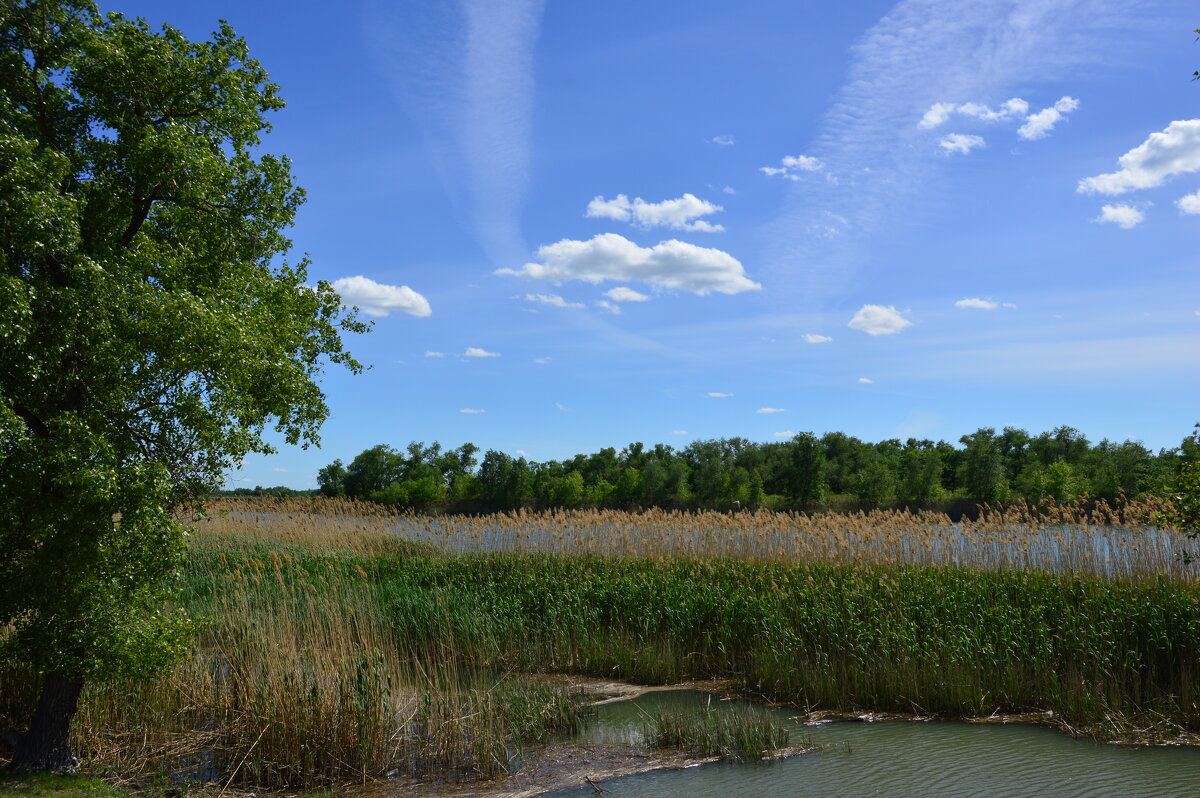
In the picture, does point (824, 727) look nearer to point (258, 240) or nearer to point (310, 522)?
A: point (258, 240)

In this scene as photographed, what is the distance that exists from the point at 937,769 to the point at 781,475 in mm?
56671

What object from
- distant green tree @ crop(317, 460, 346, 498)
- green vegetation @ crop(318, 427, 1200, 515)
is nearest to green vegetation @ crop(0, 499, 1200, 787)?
green vegetation @ crop(318, 427, 1200, 515)

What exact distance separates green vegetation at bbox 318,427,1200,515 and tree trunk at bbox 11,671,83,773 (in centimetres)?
3979

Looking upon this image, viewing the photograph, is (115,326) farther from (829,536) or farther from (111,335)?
(829,536)

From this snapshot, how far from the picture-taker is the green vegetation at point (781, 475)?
50750mm

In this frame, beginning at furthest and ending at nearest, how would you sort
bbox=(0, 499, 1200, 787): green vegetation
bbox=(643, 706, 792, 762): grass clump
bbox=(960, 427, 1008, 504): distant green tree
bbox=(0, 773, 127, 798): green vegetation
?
1. bbox=(960, 427, 1008, 504): distant green tree
2. bbox=(643, 706, 792, 762): grass clump
3. bbox=(0, 499, 1200, 787): green vegetation
4. bbox=(0, 773, 127, 798): green vegetation

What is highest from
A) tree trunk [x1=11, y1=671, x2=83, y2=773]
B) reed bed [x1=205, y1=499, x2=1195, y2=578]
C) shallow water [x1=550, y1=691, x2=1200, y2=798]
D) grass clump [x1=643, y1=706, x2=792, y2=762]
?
reed bed [x1=205, y1=499, x2=1195, y2=578]

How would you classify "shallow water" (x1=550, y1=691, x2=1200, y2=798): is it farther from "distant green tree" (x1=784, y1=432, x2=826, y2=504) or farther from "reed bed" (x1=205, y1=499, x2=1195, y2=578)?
"distant green tree" (x1=784, y1=432, x2=826, y2=504)

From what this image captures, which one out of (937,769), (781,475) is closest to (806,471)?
(781,475)

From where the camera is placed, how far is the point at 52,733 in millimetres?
6699

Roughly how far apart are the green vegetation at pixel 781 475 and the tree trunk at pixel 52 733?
39795 millimetres

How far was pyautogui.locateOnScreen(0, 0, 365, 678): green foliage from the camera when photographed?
5.91 metres

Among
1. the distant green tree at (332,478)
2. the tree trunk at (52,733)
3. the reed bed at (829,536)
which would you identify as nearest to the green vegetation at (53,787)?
the tree trunk at (52,733)

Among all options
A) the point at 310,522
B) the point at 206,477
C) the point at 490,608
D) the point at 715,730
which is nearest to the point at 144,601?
the point at 206,477
